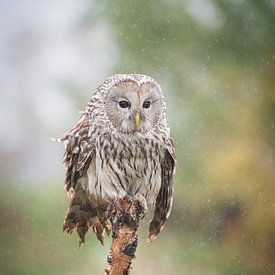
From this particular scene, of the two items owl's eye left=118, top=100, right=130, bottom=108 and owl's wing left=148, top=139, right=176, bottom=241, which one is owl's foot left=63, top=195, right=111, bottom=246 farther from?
owl's eye left=118, top=100, right=130, bottom=108

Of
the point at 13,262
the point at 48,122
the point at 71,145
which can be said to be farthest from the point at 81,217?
the point at 13,262

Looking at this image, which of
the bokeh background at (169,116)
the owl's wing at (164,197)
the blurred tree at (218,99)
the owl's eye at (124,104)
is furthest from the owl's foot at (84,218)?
the blurred tree at (218,99)

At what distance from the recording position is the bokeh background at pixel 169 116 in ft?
8.13

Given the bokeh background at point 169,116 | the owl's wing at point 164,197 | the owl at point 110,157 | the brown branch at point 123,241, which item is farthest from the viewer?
the bokeh background at point 169,116

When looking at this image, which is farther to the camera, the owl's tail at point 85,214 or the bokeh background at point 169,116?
the bokeh background at point 169,116

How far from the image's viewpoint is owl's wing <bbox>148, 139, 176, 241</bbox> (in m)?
1.65

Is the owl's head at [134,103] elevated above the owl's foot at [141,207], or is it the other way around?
the owl's head at [134,103]

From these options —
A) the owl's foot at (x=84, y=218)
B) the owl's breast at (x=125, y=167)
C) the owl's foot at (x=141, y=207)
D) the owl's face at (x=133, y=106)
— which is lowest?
the owl's foot at (x=141, y=207)

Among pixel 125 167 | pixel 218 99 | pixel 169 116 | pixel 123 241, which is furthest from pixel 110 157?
pixel 218 99

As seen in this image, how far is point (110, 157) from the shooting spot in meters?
1.59

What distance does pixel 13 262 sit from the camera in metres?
2.57

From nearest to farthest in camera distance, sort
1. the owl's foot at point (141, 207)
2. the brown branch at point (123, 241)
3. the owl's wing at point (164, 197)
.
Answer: the brown branch at point (123, 241), the owl's foot at point (141, 207), the owl's wing at point (164, 197)

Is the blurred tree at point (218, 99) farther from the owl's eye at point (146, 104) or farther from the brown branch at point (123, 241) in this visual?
the brown branch at point (123, 241)

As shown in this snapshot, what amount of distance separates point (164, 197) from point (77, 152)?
25 cm
